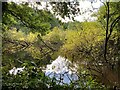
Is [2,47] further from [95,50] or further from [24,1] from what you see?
[95,50]

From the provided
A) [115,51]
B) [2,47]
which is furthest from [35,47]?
[115,51]

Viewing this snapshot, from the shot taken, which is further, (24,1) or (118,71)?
(118,71)

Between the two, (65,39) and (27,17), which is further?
(65,39)

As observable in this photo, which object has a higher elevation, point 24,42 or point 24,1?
point 24,1

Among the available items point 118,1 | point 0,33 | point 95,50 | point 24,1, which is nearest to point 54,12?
point 24,1

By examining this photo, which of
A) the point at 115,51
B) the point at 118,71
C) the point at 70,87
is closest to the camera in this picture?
the point at 70,87

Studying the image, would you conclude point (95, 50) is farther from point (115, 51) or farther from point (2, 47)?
point (2, 47)

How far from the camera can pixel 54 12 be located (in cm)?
306

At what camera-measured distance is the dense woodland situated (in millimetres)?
3060

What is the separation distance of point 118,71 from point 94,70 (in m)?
0.38

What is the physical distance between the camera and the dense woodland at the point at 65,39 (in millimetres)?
3060

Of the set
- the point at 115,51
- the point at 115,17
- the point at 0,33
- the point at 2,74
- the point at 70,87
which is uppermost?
the point at 115,17

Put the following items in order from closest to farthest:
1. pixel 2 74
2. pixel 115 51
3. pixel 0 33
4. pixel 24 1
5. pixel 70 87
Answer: pixel 70 87 → pixel 2 74 → pixel 24 1 → pixel 0 33 → pixel 115 51

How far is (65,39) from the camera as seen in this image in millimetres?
4055
